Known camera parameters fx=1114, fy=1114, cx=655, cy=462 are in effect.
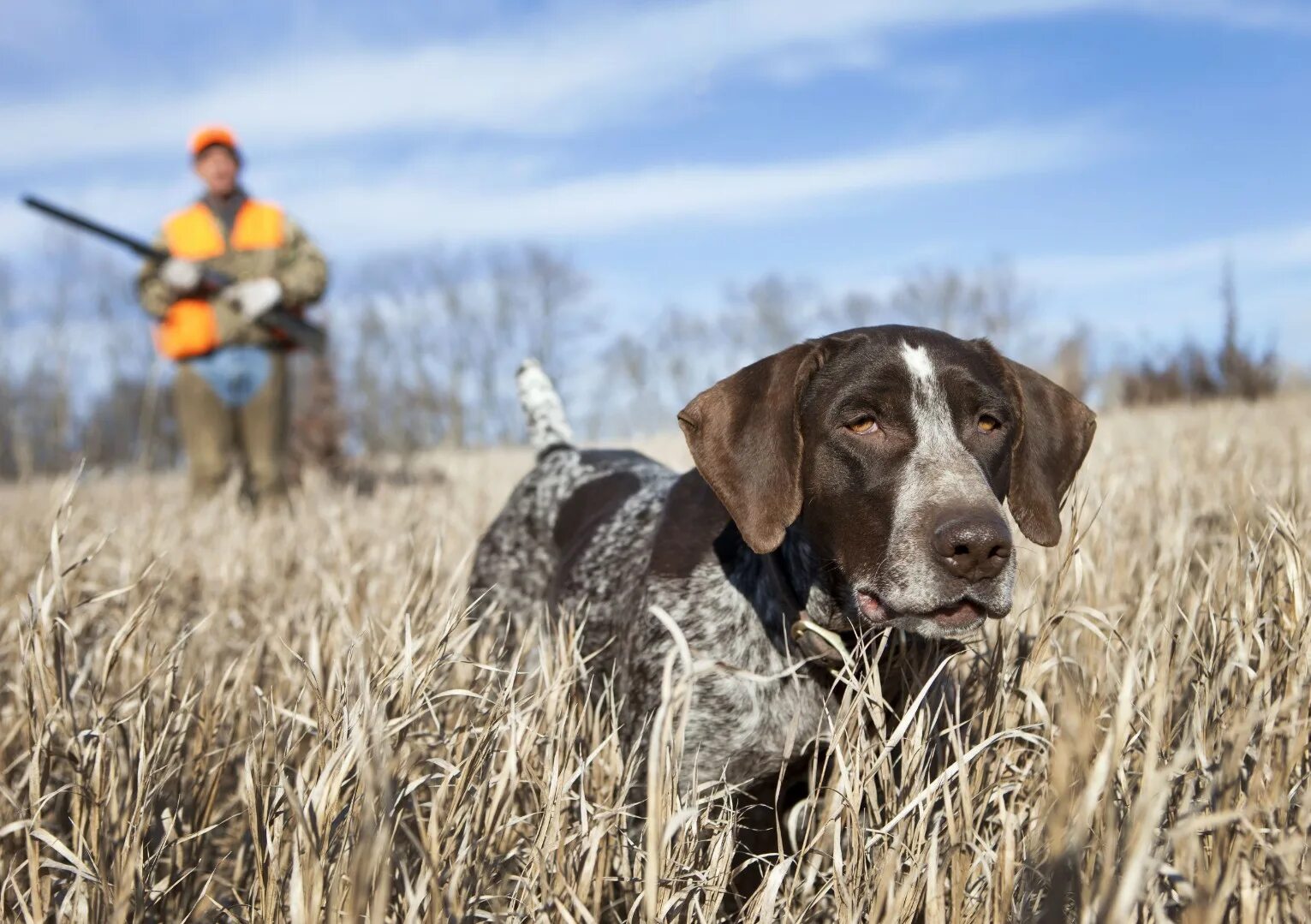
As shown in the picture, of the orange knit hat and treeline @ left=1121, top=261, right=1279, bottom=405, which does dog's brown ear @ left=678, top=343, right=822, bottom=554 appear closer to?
the orange knit hat

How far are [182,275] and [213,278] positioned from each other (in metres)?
0.25

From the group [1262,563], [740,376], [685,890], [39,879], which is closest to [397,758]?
[685,890]

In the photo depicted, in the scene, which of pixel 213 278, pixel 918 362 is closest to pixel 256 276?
pixel 213 278

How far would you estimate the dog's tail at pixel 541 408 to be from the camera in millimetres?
5070

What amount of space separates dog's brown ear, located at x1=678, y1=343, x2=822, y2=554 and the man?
5888 mm

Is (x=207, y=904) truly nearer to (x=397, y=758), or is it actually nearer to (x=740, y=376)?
(x=397, y=758)

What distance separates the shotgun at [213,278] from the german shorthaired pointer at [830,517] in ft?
18.8

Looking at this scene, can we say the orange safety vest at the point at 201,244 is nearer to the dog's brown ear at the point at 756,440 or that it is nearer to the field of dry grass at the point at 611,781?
the field of dry grass at the point at 611,781

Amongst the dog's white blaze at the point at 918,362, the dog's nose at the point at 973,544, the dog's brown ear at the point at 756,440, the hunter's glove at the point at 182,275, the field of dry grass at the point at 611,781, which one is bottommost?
the field of dry grass at the point at 611,781

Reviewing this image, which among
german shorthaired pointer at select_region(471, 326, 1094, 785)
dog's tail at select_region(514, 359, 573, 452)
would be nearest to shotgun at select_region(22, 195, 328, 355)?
dog's tail at select_region(514, 359, 573, 452)

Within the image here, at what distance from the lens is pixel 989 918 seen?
1826 millimetres

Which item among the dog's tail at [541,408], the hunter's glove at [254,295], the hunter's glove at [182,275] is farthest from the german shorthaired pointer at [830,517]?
the hunter's glove at [182,275]

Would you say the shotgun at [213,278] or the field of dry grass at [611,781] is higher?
the shotgun at [213,278]

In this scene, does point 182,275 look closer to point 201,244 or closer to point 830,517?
point 201,244
